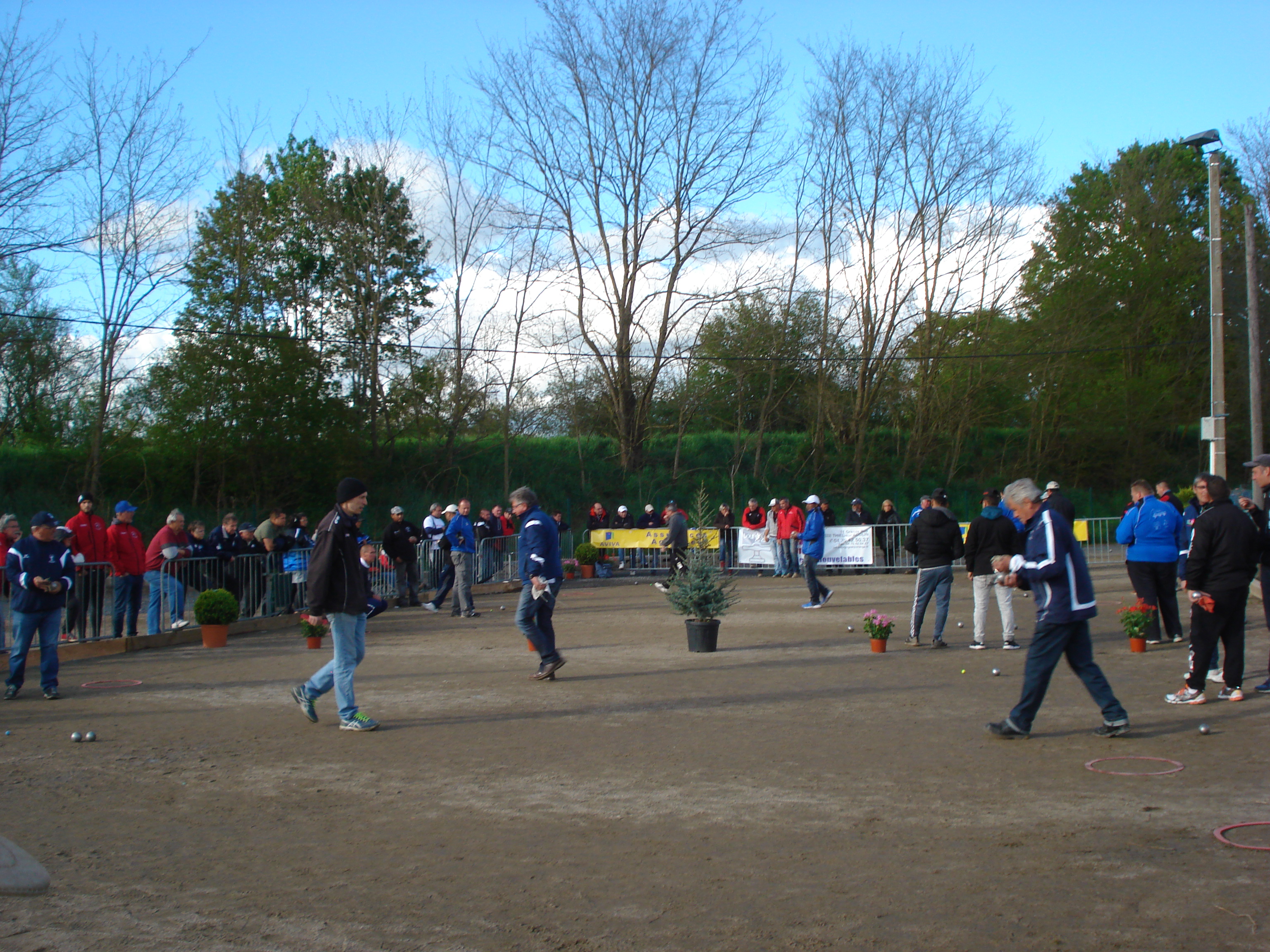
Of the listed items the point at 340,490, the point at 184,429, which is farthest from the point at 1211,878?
the point at 184,429

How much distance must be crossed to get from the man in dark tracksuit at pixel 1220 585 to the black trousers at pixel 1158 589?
342 centimetres

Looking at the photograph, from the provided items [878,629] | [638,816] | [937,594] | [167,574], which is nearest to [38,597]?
[167,574]

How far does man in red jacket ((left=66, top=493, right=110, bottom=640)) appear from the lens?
13633 millimetres

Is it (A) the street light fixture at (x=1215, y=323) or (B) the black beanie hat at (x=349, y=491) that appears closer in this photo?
(B) the black beanie hat at (x=349, y=491)

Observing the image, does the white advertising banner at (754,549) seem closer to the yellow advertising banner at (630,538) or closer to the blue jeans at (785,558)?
the yellow advertising banner at (630,538)

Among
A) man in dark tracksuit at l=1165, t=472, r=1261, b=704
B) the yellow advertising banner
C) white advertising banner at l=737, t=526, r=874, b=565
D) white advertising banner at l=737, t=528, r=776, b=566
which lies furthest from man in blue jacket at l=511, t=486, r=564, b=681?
the yellow advertising banner

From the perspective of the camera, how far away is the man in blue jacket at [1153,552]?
39.7 feet

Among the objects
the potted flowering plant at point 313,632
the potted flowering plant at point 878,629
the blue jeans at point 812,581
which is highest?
the blue jeans at point 812,581

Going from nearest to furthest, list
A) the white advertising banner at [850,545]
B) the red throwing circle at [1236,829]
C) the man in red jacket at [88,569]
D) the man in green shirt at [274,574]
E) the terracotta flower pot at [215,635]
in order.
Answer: the red throwing circle at [1236,829], the man in red jacket at [88,569], the terracotta flower pot at [215,635], the man in green shirt at [274,574], the white advertising banner at [850,545]

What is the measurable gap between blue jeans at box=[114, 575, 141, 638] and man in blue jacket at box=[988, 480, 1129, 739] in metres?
11.5

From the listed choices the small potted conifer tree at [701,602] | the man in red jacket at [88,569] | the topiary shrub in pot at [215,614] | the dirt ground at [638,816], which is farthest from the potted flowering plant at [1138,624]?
the man in red jacket at [88,569]

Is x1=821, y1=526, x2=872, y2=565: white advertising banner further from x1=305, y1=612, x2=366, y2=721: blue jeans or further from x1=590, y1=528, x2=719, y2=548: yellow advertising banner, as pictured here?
x1=305, y1=612, x2=366, y2=721: blue jeans

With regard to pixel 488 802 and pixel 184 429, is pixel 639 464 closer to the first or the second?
pixel 184 429

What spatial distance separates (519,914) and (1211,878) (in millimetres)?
3054
